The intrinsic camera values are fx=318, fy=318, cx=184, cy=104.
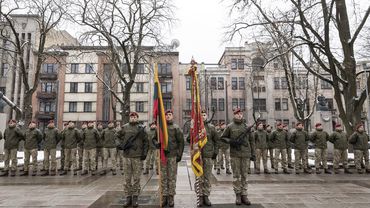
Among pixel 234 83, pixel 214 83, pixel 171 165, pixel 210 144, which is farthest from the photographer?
pixel 234 83

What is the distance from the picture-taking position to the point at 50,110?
47750mm

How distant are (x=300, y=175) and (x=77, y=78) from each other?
142 feet

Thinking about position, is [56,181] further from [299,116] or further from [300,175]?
[299,116]

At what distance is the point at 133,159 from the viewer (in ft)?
24.5

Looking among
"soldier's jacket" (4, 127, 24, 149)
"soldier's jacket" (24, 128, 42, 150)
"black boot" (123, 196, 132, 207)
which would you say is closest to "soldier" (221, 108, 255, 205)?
"black boot" (123, 196, 132, 207)

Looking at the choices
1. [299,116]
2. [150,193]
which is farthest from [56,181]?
[299,116]

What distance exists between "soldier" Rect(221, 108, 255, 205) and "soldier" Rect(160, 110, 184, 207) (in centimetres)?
117

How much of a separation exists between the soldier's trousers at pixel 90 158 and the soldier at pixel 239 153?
21.8 feet

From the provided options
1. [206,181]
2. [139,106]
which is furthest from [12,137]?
[139,106]

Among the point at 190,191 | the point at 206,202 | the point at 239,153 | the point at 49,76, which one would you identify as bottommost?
the point at 190,191

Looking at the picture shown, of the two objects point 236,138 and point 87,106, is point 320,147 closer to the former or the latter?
point 236,138

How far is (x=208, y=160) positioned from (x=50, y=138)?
300 inches

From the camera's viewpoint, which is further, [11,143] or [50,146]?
[50,146]

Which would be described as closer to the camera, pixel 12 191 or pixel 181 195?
pixel 181 195
